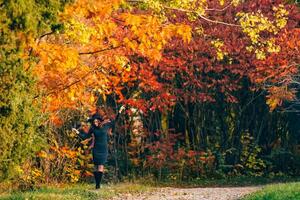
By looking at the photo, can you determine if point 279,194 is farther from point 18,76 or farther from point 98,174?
point 18,76

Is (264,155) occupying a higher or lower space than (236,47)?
lower

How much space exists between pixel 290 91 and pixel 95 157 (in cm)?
541

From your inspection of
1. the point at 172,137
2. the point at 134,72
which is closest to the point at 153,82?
the point at 134,72

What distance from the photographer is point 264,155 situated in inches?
851

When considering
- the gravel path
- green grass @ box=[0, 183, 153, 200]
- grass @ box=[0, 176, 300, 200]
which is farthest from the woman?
the gravel path

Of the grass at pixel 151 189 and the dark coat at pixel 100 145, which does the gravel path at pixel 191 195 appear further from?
the dark coat at pixel 100 145

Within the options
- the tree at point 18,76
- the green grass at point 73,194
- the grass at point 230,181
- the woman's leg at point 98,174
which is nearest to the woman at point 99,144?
the woman's leg at point 98,174

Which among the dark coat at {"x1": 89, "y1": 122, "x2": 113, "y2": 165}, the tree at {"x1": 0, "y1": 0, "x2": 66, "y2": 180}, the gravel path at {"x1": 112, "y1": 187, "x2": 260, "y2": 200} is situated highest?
the tree at {"x1": 0, "y1": 0, "x2": 66, "y2": 180}

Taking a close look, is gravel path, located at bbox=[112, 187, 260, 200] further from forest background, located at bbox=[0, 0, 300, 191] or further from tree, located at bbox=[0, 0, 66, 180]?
tree, located at bbox=[0, 0, 66, 180]

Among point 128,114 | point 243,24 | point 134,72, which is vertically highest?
point 243,24

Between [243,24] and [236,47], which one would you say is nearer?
[243,24]

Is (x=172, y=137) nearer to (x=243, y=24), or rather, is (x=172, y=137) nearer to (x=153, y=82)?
(x=153, y=82)

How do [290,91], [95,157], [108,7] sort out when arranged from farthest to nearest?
[290,91]
[95,157]
[108,7]

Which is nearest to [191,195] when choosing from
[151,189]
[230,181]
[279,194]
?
[151,189]
